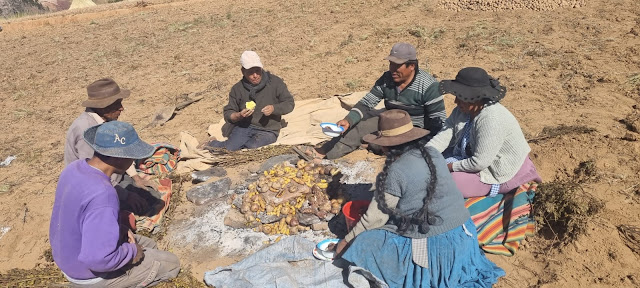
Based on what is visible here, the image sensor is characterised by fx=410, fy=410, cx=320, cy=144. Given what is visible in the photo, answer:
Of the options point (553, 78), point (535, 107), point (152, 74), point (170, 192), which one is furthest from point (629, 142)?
point (152, 74)

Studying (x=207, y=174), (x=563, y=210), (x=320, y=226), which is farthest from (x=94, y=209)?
(x=563, y=210)

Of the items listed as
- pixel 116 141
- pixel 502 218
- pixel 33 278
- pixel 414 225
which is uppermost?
pixel 116 141

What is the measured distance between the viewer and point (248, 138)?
227 inches

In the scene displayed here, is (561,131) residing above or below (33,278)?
above

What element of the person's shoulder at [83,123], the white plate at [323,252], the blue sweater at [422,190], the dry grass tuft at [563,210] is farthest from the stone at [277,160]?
the dry grass tuft at [563,210]

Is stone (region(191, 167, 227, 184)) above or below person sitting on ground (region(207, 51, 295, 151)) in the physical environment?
below

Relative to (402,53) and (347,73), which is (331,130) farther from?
(347,73)

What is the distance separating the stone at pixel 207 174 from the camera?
5.21 m

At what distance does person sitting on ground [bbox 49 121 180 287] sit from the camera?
8.51ft

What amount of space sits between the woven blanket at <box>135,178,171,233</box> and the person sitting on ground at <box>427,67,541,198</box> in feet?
10.1

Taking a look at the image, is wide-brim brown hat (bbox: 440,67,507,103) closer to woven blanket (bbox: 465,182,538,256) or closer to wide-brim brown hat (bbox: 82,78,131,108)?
woven blanket (bbox: 465,182,538,256)

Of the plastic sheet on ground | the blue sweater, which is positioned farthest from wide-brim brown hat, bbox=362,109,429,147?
the plastic sheet on ground

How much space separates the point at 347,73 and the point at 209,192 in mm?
4339

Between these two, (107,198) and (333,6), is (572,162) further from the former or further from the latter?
(333,6)
